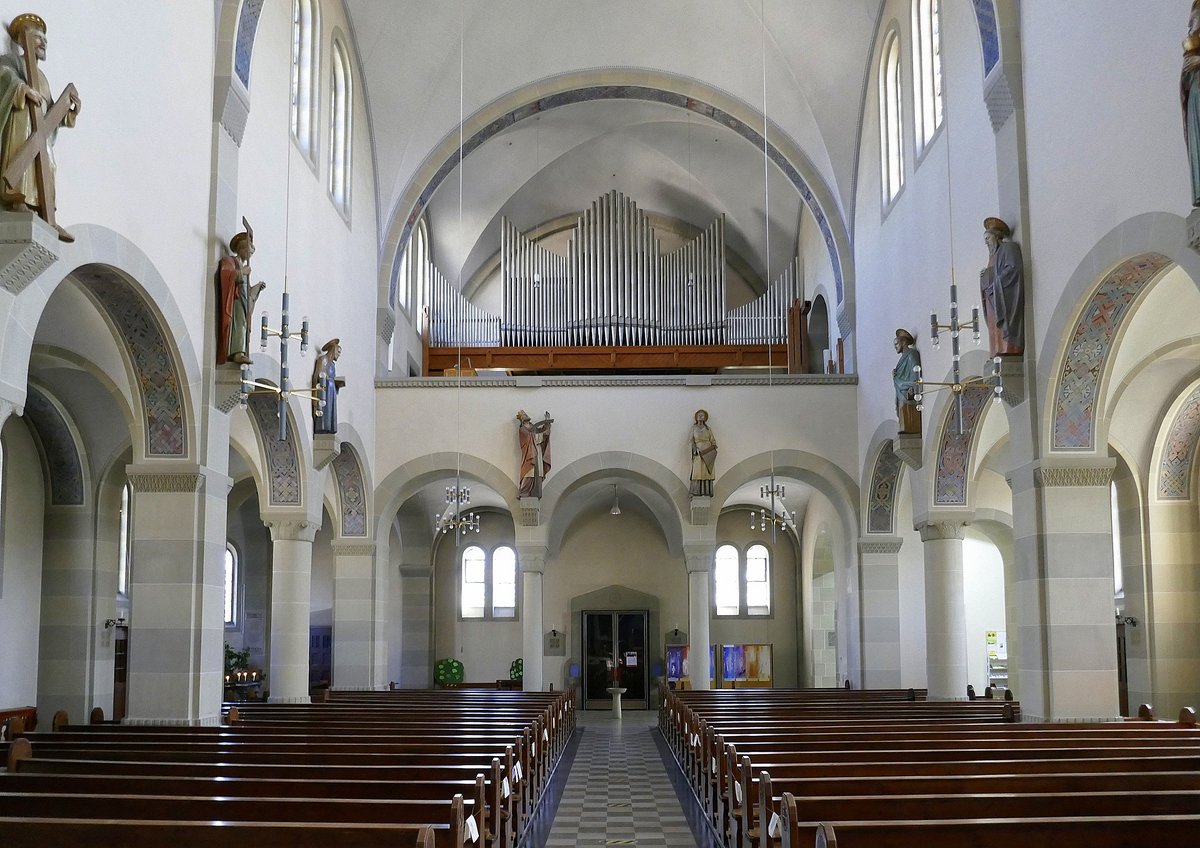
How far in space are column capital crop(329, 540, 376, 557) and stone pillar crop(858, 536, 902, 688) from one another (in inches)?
323

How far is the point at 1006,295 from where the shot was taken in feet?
40.0

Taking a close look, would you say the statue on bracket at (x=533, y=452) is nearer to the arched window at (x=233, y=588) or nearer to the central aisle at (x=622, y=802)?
the central aisle at (x=622, y=802)

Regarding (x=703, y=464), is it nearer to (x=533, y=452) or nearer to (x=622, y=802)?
(x=533, y=452)

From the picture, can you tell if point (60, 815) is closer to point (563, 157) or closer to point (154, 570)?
point (154, 570)

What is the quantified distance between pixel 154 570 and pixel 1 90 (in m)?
5.45

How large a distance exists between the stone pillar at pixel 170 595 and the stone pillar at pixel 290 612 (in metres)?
4.73

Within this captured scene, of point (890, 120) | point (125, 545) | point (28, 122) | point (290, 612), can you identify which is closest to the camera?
point (28, 122)

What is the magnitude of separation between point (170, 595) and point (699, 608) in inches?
429

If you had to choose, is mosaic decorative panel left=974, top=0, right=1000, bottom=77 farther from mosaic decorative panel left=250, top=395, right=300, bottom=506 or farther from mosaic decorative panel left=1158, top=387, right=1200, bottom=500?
mosaic decorative panel left=250, top=395, right=300, bottom=506

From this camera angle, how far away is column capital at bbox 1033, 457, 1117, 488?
38.7ft

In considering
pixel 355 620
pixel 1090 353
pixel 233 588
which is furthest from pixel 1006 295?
pixel 233 588

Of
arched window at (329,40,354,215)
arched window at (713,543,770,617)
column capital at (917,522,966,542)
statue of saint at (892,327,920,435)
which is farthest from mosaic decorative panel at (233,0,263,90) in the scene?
arched window at (713,543,770,617)

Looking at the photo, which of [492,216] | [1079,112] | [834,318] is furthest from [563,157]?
[1079,112]

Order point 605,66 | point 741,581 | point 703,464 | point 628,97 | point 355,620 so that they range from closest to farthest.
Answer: point 355,620, point 703,464, point 605,66, point 628,97, point 741,581
